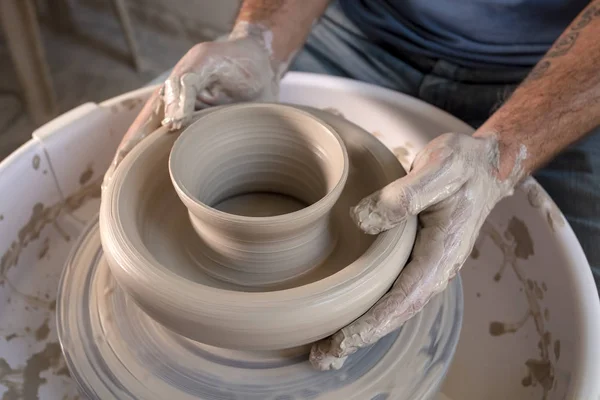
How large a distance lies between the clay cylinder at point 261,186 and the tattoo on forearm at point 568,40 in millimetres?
547

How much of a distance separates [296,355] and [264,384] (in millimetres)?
68

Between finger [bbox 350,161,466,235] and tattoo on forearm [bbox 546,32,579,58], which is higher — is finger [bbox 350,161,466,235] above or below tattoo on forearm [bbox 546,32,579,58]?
below

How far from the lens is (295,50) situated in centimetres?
138

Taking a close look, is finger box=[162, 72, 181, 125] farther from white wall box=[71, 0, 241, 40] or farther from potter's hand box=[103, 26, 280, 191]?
white wall box=[71, 0, 241, 40]

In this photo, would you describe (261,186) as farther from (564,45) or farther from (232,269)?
(564,45)

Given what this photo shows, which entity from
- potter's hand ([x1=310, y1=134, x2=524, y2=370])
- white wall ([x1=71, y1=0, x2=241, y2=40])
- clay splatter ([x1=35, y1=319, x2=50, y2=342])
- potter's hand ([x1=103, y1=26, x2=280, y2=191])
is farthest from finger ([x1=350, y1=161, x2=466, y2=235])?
white wall ([x1=71, y1=0, x2=241, y2=40])

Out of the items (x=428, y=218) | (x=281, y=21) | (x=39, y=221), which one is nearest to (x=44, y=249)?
(x=39, y=221)

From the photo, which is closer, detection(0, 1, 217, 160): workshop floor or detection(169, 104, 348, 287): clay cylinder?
detection(169, 104, 348, 287): clay cylinder

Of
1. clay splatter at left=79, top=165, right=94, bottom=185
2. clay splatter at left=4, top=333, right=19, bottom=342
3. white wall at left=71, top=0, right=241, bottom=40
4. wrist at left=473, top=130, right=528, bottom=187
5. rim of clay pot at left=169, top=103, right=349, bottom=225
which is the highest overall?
rim of clay pot at left=169, top=103, right=349, bottom=225

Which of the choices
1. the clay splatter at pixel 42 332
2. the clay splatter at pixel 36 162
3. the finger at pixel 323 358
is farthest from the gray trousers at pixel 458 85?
the clay splatter at pixel 42 332

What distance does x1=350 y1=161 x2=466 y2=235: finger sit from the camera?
834 mm

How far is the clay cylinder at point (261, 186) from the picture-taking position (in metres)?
0.81

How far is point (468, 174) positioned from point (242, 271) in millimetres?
401

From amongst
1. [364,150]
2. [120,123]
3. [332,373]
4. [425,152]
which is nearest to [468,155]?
[425,152]
